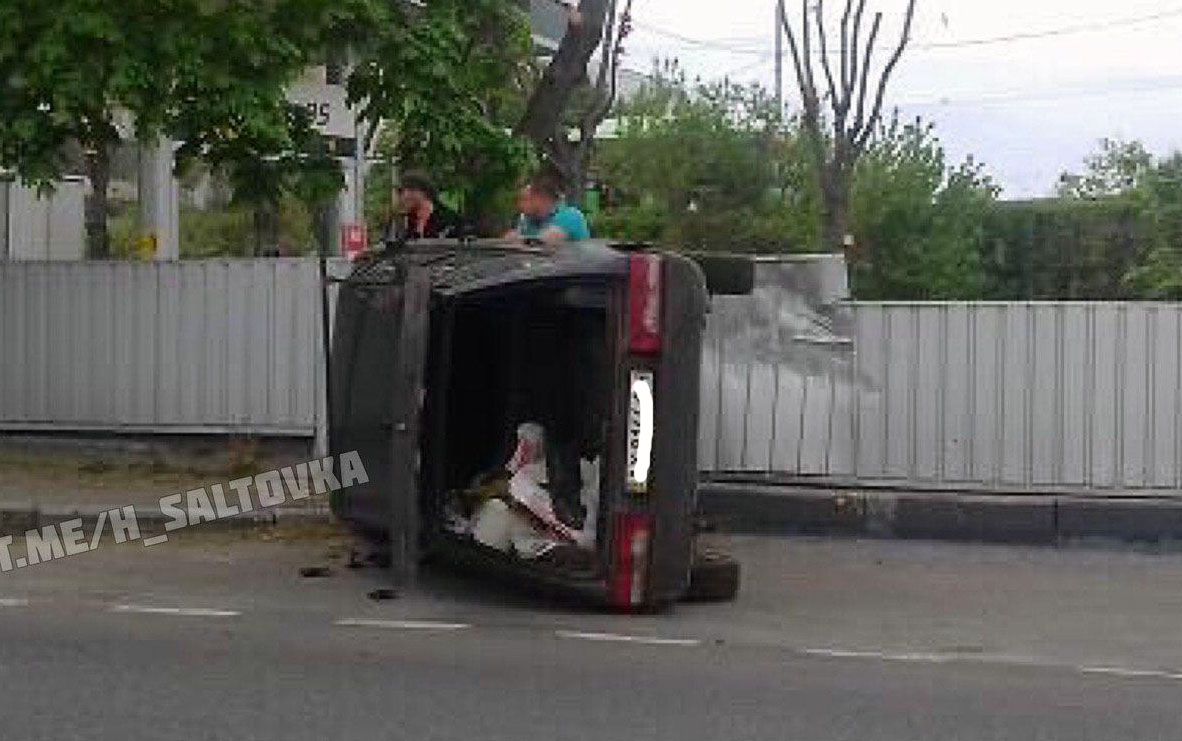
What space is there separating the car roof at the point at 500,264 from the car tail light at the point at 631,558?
1.19m

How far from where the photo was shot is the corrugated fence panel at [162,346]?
44.4 ft

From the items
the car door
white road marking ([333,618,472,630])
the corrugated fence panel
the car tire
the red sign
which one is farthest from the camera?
the red sign

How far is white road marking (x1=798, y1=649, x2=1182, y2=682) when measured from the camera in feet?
27.7

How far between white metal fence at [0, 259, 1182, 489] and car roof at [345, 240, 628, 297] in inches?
115

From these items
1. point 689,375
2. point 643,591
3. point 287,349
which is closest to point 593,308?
point 689,375

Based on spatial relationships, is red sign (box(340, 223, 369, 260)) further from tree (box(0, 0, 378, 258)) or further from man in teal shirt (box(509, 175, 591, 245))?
man in teal shirt (box(509, 175, 591, 245))

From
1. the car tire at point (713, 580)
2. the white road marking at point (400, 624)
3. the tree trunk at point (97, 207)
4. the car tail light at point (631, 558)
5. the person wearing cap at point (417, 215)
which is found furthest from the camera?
the tree trunk at point (97, 207)

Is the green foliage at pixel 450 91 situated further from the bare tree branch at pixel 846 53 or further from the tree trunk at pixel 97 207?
the bare tree branch at pixel 846 53

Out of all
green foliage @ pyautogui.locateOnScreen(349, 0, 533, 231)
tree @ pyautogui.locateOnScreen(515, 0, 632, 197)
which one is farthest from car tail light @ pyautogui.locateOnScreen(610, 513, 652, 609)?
green foliage @ pyautogui.locateOnScreen(349, 0, 533, 231)

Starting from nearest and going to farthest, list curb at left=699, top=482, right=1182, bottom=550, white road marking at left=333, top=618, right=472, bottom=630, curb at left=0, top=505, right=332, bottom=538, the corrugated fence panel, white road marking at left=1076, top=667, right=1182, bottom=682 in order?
white road marking at left=1076, top=667, right=1182, bottom=682 < white road marking at left=333, top=618, right=472, bottom=630 < curb at left=699, top=482, right=1182, bottom=550 < curb at left=0, top=505, right=332, bottom=538 < the corrugated fence panel

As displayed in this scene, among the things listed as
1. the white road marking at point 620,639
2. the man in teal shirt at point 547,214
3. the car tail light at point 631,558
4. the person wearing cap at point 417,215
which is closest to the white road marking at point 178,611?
the white road marking at point 620,639

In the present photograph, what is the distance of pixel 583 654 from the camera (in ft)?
27.7

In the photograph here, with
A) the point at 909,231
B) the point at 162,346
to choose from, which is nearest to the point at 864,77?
the point at 909,231

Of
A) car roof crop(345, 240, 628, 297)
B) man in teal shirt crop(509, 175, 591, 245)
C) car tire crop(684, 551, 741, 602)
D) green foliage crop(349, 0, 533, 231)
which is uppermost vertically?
green foliage crop(349, 0, 533, 231)
